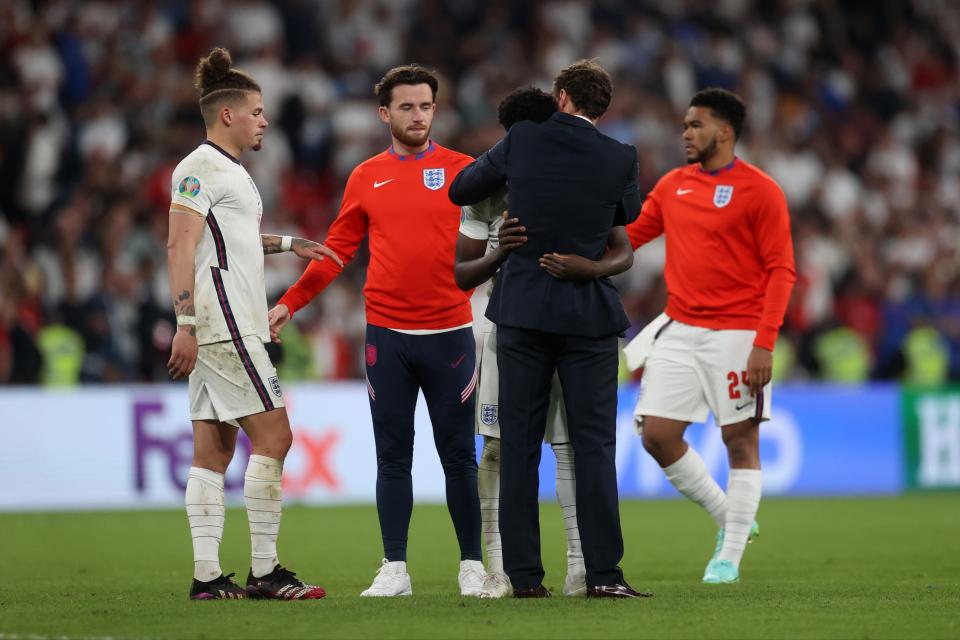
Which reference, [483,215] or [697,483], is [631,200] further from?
[697,483]

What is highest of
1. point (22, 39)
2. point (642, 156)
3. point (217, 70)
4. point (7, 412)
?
point (22, 39)

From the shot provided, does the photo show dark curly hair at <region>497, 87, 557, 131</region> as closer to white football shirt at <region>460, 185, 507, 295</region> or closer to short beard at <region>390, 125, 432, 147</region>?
white football shirt at <region>460, 185, 507, 295</region>

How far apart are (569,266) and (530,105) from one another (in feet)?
2.49

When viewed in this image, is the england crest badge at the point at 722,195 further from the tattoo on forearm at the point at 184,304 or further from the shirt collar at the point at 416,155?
the tattoo on forearm at the point at 184,304

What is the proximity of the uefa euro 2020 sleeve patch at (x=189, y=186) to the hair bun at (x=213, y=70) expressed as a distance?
1.71 ft

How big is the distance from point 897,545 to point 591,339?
4505mm

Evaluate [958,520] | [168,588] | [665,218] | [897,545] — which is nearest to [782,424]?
[958,520]

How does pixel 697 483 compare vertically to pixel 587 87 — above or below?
below

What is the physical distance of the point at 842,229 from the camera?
1850 centimetres

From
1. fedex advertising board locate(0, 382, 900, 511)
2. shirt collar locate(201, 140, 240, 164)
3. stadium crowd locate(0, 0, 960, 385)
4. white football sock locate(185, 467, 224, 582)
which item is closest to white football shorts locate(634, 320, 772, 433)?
white football sock locate(185, 467, 224, 582)

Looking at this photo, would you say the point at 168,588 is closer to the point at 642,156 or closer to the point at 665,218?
the point at 665,218

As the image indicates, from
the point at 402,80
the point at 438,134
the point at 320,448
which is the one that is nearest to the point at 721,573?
the point at 402,80

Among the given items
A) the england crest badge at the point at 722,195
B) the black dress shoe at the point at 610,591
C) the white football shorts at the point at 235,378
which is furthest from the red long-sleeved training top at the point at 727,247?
the white football shorts at the point at 235,378

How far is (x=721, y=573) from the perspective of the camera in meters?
7.48
